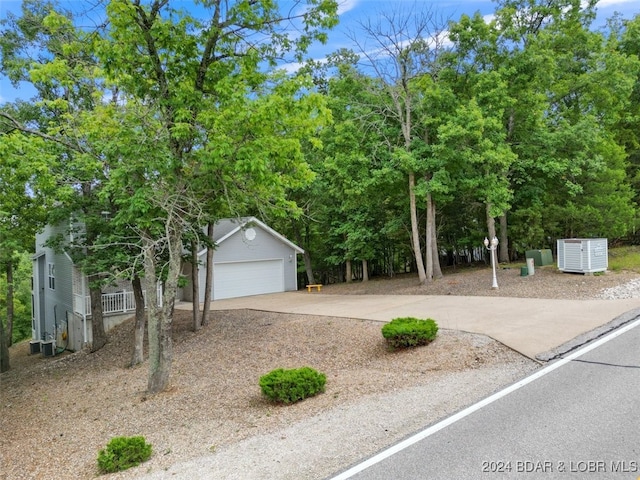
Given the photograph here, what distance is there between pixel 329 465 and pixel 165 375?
4.69m

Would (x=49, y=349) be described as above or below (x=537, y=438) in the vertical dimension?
below

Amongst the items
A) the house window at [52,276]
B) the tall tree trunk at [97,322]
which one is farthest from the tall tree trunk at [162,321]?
the house window at [52,276]

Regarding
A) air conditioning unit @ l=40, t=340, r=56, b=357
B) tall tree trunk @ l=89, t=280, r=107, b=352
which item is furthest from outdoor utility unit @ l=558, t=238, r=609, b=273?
air conditioning unit @ l=40, t=340, r=56, b=357

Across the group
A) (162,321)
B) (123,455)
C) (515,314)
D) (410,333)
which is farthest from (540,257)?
(123,455)

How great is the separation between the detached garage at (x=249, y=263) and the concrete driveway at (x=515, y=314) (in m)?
6.64

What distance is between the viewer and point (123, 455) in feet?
15.9

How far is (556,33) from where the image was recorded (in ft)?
58.2

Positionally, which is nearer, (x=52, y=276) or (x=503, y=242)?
(x=503, y=242)

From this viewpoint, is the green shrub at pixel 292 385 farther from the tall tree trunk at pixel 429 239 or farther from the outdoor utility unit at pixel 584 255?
the tall tree trunk at pixel 429 239

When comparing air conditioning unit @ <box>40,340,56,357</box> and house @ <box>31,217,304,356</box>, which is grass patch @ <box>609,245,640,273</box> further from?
air conditioning unit @ <box>40,340,56,357</box>

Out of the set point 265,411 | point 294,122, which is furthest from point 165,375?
point 294,122

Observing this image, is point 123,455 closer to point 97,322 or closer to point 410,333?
point 410,333

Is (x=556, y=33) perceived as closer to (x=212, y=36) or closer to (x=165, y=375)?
(x=212, y=36)

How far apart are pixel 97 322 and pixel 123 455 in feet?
35.2
